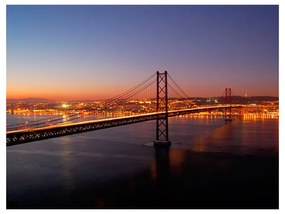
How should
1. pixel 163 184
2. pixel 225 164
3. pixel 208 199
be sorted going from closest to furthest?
pixel 208 199 < pixel 163 184 < pixel 225 164

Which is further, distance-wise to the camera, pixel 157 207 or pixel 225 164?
pixel 225 164
